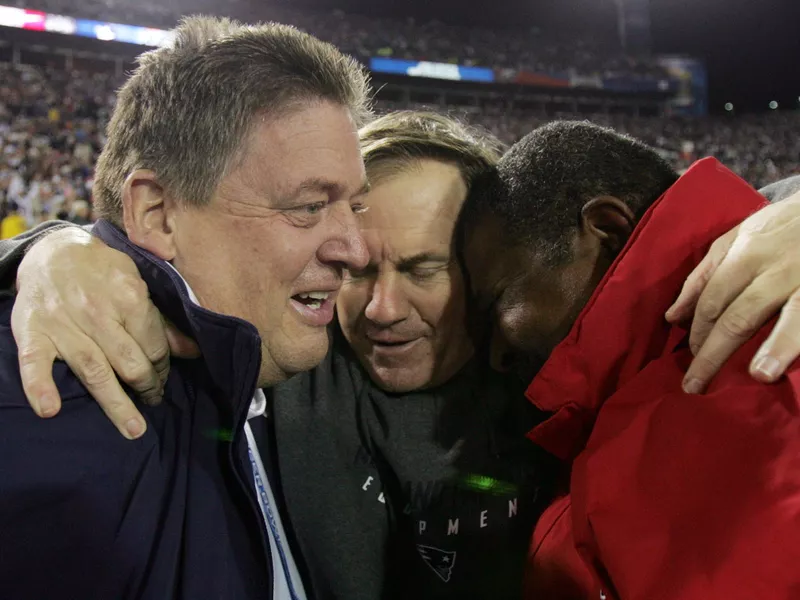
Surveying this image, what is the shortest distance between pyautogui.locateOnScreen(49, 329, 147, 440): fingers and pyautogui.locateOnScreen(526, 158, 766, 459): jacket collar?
74cm

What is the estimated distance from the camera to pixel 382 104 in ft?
41.1

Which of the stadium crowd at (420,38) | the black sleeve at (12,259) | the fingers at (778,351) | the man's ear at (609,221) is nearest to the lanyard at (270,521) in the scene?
the black sleeve at (12,259)

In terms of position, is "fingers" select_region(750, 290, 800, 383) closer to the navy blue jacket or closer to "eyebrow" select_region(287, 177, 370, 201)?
the navy blue jacket

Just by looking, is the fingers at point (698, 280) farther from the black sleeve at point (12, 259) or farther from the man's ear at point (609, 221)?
the black sleeve at point (12, 259)

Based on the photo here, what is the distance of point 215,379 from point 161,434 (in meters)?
0.14

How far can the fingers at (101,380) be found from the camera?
106 cm

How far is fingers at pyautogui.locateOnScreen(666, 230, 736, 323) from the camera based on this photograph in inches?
40.6

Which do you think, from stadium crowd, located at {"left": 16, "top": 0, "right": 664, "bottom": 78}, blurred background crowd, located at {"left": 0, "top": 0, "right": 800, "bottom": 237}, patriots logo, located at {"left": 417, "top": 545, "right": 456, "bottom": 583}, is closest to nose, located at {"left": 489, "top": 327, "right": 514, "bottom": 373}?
patriots logo, located at {"left": 417, "top": 545, "right": 456, "bottom": 583}

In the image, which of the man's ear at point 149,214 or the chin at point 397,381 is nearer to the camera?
the man's ear at point 149,214

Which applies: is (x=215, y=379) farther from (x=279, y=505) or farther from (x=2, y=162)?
(x=2, y=162)

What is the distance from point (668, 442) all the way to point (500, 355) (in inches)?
30.5

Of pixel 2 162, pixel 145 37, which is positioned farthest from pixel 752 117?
pixel 2 162

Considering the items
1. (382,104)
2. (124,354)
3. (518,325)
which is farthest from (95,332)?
(382,104)

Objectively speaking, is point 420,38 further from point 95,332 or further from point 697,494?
point 697,494
